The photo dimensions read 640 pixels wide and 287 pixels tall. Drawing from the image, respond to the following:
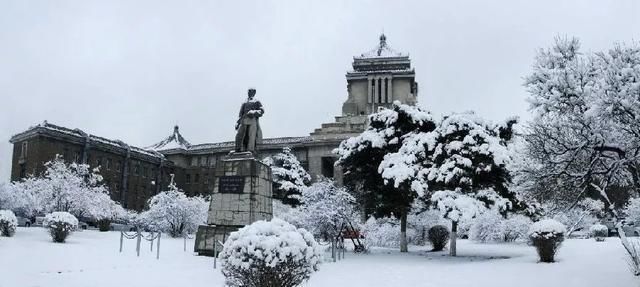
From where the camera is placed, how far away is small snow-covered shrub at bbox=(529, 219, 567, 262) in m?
16.2

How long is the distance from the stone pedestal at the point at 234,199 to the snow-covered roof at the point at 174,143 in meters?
62.2

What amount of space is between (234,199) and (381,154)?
8.98 m

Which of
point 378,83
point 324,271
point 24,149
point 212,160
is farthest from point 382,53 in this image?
point 324,271

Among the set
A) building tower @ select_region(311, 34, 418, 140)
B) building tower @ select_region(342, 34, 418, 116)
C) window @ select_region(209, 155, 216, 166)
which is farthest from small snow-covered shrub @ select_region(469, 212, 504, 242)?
window @ select_region(209, 155, 216, 166)

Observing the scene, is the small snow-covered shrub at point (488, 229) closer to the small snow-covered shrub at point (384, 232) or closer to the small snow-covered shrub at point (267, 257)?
the small snow-covered shrub at point (384, 232)

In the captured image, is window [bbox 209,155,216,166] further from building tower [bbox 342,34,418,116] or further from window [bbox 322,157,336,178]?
building tower [bbox 342,34,418,116]

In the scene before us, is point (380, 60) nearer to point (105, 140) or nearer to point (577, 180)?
point (105, 140)

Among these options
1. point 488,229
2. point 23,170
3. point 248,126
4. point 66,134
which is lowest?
point 488,229

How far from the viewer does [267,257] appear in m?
7.52

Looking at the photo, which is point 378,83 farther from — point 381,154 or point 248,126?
point 248,126

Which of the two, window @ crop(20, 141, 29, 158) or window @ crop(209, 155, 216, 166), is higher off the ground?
window @ crop(209, 155, 216, 166)

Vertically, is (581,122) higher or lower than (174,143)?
lower

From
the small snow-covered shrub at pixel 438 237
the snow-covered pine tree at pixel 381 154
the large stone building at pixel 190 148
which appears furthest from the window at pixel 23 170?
the small snow-covered shrub at pixel 438 237

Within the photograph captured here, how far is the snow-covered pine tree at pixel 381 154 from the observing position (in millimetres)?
24469
